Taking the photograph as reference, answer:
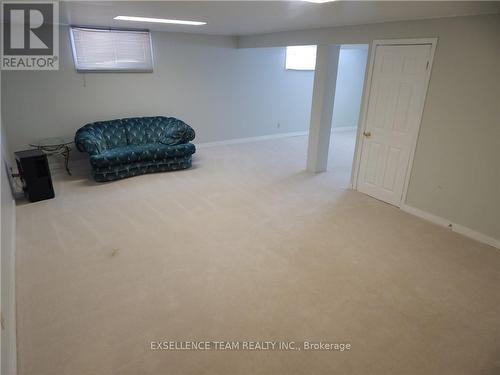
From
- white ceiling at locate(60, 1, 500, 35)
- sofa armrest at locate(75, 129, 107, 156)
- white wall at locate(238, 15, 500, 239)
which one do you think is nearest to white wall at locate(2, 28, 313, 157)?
sofa armrest at locate(75, 129, 107, 156)

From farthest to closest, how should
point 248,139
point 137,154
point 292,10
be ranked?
point 248,139 → point 137,154 → point 292,10

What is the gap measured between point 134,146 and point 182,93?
166cm

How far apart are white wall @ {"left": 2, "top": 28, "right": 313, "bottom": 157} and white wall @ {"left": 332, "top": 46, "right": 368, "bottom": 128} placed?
96 centimetres

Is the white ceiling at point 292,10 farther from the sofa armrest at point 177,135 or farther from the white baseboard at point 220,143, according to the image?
the white baseboard at point 220,143

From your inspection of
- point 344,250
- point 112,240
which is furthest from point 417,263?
point 112,240

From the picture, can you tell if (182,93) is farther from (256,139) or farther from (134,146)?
(256,139)

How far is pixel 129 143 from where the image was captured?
218 inches

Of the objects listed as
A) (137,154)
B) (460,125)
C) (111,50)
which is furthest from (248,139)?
(460,125)

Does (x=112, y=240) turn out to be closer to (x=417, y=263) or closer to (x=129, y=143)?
(x=129, y=143)

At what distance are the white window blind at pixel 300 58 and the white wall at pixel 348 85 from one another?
34.0 inches

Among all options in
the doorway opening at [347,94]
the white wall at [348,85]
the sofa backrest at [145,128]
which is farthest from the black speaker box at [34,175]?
the white wall at [348,85]

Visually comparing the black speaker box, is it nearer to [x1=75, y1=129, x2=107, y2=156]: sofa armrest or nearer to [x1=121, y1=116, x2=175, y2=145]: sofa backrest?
[x1=75, y1=129, x2=107, y2=156]: sofa armrest

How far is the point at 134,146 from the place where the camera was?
17.6ft

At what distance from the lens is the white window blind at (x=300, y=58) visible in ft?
24.4
